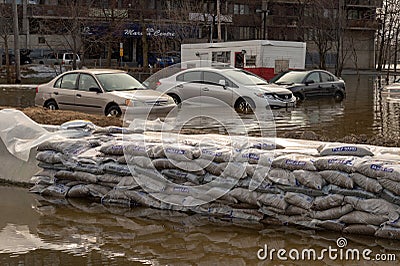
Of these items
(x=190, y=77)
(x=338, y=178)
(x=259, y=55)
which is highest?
(x=259, y=55)

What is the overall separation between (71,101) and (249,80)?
618cm

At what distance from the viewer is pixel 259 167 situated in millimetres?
7168

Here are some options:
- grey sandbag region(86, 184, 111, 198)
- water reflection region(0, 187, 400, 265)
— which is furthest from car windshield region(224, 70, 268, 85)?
water reflection region(0, 187, 400, 265)

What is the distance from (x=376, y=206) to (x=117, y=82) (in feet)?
37.4

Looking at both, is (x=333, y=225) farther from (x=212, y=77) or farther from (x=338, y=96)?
(x=338, y=96)

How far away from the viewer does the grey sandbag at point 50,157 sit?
8.57 meters

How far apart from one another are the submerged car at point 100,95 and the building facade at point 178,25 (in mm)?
21474

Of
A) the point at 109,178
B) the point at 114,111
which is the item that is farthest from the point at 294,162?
the point at 114,111

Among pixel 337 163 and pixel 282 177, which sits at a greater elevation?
pixel 337 163

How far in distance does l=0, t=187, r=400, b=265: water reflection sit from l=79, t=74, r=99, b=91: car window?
9.20m

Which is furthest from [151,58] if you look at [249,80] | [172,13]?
[249,80]

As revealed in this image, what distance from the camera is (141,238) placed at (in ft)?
21.9

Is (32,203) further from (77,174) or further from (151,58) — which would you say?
(151,58)

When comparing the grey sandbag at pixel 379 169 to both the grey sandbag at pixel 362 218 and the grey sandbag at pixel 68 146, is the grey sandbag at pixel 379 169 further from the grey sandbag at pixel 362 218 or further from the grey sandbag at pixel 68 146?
the grey sandbag at pixel 68 146
